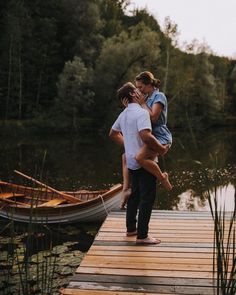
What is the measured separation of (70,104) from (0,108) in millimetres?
5935

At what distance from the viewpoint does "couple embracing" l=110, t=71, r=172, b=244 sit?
3.98 meters

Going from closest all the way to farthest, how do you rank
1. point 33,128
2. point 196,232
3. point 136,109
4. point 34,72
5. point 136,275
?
1. point 136,275
2. point 136,109
3. point 196,232
4. point 33,128
5. point 34,72

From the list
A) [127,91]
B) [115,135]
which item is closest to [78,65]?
[115,135]

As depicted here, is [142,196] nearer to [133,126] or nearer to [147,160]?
[147,160]

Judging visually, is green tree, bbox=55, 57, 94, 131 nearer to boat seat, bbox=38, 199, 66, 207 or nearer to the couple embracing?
boat seat, bbox=38, 199, 66, 207

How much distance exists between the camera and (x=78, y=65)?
30797 millimetres

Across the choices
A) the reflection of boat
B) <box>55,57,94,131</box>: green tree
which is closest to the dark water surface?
the reflection of boat

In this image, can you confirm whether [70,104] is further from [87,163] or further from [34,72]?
[87,163]

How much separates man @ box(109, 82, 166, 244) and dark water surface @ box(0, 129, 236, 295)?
0.54 meters

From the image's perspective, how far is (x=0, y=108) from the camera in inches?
1291

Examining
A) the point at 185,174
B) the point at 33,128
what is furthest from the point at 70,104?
the point at 185,174

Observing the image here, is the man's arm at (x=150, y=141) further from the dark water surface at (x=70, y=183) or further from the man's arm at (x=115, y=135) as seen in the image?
the man's arm at (x=115, y=135)

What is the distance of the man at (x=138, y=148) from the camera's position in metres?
3.93

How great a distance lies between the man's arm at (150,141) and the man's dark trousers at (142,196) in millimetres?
253
